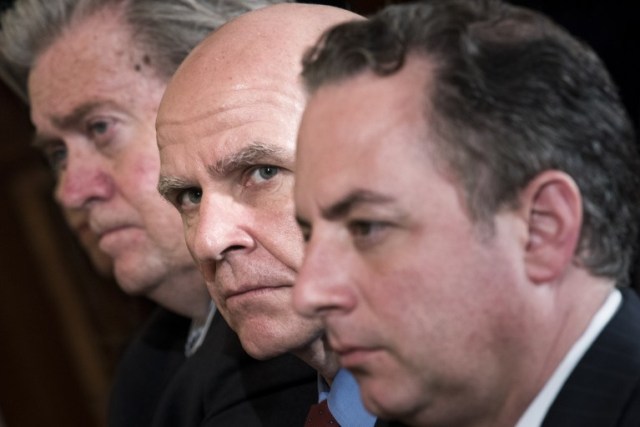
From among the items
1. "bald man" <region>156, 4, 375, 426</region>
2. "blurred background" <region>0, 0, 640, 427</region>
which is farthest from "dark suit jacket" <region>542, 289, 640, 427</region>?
"blurred background" <region>0, 0, 640, 427</region>

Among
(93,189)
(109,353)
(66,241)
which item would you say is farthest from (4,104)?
(93,189)

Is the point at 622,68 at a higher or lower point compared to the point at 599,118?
lower

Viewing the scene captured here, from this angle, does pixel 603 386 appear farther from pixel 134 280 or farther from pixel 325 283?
pixel 134 280

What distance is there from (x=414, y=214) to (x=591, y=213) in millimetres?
217

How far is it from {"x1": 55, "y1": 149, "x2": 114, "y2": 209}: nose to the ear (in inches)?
56.3

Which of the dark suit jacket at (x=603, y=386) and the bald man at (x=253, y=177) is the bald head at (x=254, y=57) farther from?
the dark suit jacket at (x=603, y=386)

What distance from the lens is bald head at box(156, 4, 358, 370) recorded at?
1.89 meters

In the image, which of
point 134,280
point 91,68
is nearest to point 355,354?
point 134,280

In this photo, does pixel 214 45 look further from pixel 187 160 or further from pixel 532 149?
pixel 532 149

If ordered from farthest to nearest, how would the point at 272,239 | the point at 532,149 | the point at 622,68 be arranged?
the point at 622,68, the point at 272,239, the point at 532,149

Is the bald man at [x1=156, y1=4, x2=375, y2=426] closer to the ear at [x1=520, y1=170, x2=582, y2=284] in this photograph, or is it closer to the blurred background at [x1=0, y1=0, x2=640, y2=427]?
the ear at [x1=520, y1=170, x2=582, y2=284]

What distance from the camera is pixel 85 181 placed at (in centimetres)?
265

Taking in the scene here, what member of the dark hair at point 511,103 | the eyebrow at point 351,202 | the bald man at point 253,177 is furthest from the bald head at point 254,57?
the eyebrow at point 351,202

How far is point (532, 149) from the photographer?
4.44 feet
